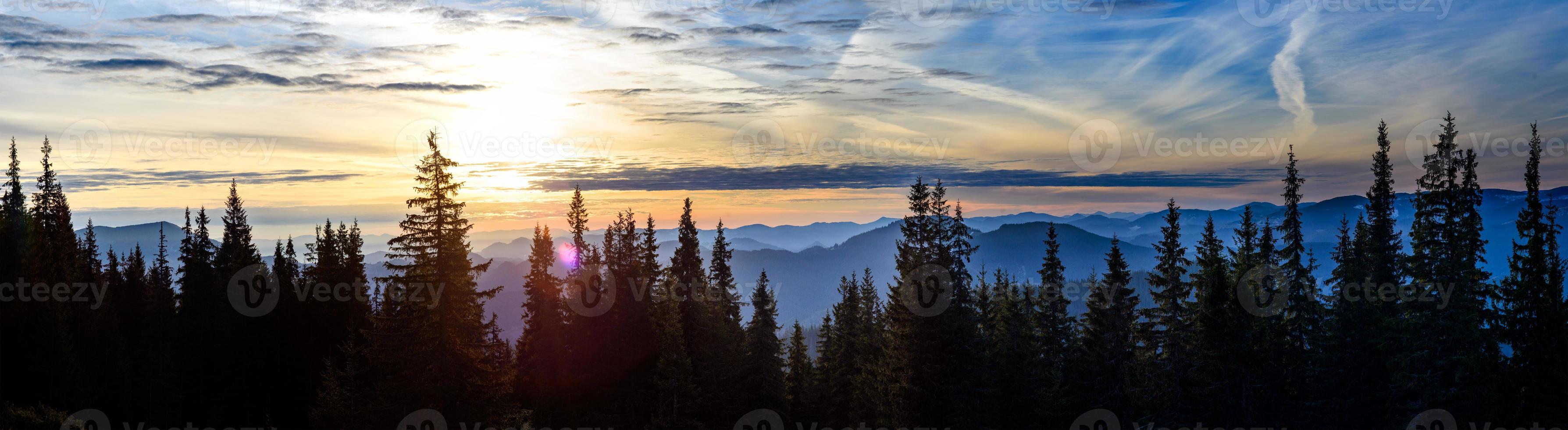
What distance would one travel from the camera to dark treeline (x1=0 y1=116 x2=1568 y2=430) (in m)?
32.7

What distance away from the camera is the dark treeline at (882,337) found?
3272cm

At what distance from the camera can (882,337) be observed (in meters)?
47.9

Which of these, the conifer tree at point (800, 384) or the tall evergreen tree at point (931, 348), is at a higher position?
the tall evergreen tree at point (931, 348)

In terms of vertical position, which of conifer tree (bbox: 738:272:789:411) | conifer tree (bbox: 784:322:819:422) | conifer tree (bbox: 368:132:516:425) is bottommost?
conifer tree (bbox: 784:322:819:422)

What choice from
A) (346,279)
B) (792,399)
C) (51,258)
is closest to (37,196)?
(51,258)

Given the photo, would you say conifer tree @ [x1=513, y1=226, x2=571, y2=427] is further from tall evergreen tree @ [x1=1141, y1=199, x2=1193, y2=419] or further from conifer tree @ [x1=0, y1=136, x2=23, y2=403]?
tall evergreen tree @ [x1=1141, y1=199, x2=1193, y2=419]

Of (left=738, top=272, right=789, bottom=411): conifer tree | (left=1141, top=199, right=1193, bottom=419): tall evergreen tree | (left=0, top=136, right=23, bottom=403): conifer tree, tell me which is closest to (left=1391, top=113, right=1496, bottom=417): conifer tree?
(left=1141, top=199, right=1193, bottom=419): tall evergreen tree

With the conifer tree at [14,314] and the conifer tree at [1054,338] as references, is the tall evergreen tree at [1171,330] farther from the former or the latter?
the conifer tree at [14,314]

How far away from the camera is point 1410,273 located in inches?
1540

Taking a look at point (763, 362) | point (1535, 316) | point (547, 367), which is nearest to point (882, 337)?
point (763, 362)

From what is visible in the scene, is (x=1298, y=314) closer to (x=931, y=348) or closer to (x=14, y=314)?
(x=931, y=348)

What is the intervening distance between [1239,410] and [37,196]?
2649 inches

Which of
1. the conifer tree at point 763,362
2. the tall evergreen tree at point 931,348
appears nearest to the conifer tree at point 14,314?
the conifer tree at point 763,362

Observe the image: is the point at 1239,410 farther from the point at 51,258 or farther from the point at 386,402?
the point at 51,258
